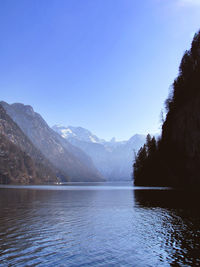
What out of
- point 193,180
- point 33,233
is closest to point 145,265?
point 33,233

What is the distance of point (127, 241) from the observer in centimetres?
2027

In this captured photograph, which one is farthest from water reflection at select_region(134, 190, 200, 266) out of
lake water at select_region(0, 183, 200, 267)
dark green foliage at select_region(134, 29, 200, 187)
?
dark green foliage at select_region(134, 29, 200, 187)

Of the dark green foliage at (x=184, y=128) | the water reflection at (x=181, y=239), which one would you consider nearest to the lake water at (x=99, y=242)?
the water reflection at (x=181, y=239)

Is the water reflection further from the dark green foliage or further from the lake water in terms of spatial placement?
the dark green foliage

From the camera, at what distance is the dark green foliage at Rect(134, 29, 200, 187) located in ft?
261

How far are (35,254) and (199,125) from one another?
68.4 m

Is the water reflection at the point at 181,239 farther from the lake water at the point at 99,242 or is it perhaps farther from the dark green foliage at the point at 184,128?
the dark green foliage at the point at 184,128

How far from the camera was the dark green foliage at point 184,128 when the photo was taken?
261ft

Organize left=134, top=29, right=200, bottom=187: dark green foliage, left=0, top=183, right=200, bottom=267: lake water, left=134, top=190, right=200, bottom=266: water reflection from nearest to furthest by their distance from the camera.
A: left=0, top=183, right=200, bottom=267: lake water < left=134, top=190, right=200, bottom=266: water reflection < left=134, top=29, right=200, bottom=187: dark green foliage

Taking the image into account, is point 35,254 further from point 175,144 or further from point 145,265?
point 175,144

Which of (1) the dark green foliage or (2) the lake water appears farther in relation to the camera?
(1) the dark green foliage

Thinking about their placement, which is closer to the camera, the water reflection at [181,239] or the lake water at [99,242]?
the lake water at [99,242]

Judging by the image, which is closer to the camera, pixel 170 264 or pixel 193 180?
pixel 170 264

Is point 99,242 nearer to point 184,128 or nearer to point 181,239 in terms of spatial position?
point 181,239
